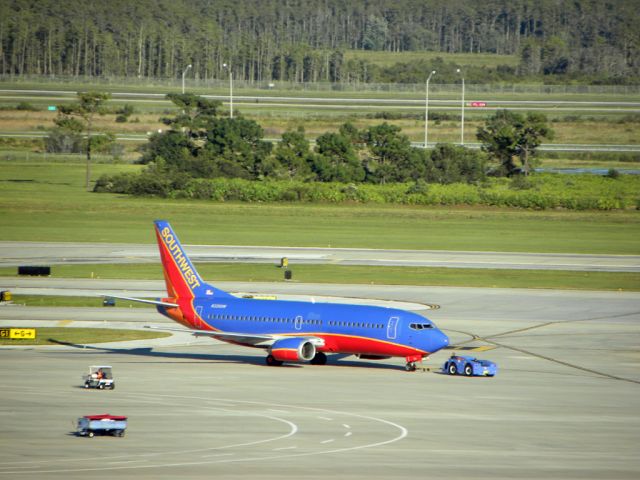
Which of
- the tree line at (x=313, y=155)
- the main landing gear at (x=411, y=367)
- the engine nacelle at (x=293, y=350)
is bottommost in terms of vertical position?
the main landing gear at (x=411, y=367)

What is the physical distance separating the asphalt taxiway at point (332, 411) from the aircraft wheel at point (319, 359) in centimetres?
51

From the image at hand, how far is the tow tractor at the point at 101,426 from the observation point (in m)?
40.3

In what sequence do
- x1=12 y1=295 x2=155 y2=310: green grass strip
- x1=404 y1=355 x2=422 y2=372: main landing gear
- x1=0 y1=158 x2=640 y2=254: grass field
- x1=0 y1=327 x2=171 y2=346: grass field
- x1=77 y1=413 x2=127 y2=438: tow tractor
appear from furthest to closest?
1. x1=0 y1=158 x2=640 y2=254: grass field
2. x1=12 y1=295 x2=155 y2=310: green grass strip
3. x1=0 y1=327 x2=171 y2=346: grass field
4. x1=404 y1=355 x2=422 y2=372: main landing gear
5. x1=77 y1=413 x2=127 y2=438: tow tractor

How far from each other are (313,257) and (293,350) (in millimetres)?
51946

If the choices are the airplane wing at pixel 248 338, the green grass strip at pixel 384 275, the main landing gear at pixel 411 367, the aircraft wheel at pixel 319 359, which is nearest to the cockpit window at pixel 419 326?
the main landing gear at pixel 411 367

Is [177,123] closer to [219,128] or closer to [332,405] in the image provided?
[219,128]

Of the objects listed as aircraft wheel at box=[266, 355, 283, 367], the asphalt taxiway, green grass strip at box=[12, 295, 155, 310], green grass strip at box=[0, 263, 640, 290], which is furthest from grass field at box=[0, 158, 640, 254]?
aircraft wheel at box=[266, 355, 283, 367]

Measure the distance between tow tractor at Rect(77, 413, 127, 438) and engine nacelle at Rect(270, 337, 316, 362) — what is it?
17.3m

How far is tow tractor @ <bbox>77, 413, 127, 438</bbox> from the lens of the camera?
4028cm

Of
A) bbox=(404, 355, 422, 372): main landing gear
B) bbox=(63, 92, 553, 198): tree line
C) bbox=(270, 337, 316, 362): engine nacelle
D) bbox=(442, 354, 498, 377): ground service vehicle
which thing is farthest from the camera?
bbox=(63, 92, 553, 198): tree line

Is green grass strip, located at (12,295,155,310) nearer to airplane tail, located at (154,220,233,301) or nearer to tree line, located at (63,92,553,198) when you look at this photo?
airplane tail, located at (154,220,233,301)

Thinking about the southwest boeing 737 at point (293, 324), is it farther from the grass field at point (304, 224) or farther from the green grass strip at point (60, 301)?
the grass field at point (304, 224)

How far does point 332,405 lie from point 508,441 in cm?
925

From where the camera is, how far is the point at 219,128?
183m
